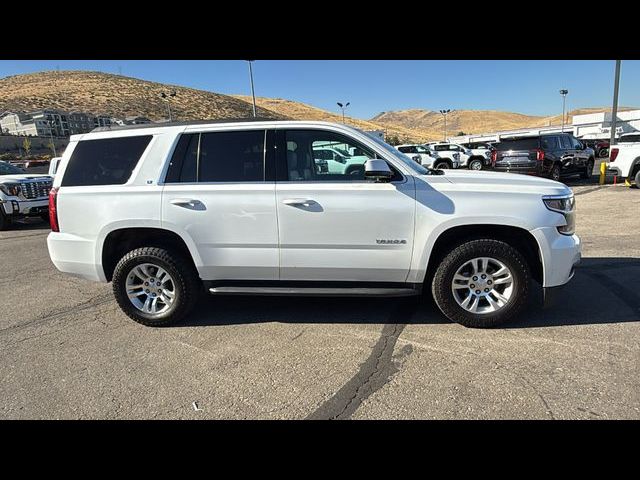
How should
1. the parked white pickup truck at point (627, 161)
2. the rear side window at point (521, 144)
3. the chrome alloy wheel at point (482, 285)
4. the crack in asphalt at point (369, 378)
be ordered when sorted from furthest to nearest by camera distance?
the rear side window at point (521, 144)
the parked white pickup truck at point (627, 161)
the chrome alloy wheel at point (482, 285)
the crack in asphalt at point (369, 378)

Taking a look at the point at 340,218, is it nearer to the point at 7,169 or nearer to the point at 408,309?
the point at 408,309

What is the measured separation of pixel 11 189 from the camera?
9.48m

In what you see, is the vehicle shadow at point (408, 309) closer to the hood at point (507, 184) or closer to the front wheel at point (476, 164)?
the hood at point (507, 184)

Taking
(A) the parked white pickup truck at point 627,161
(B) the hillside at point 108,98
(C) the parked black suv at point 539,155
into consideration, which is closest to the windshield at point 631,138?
(C) the parked black suv at point 539,155

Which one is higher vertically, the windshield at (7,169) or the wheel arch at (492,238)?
the windshield at (7,169)

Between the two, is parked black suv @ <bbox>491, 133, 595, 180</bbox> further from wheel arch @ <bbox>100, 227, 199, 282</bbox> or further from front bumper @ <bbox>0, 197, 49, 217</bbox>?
front bumper @ <bbox>0, 197, 49, 217</bbox>

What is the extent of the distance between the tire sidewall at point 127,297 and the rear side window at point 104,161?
79 centimetres

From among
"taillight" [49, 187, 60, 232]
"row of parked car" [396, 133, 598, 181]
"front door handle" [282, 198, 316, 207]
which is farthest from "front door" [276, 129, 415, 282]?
"row of parked car" [396, 133, 598, 181]

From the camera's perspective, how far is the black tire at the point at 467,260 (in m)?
3.50

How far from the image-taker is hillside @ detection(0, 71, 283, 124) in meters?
69.9

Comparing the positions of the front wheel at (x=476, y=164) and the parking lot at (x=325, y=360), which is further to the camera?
the front wheel at (x=476, y=164)

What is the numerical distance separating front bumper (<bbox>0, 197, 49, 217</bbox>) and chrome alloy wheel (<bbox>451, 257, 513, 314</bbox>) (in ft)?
34.1
